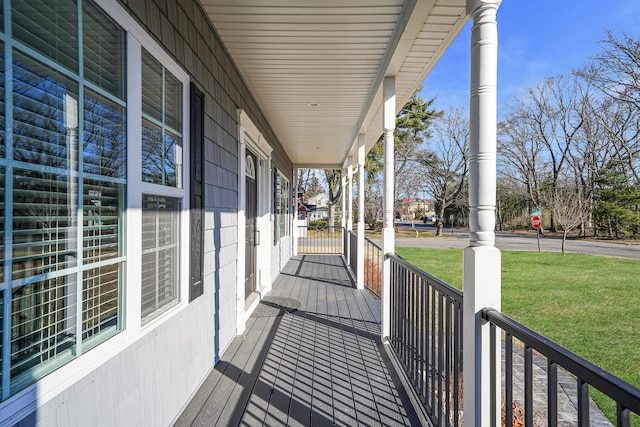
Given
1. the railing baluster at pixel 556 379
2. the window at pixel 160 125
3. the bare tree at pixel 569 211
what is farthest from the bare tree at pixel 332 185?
the railing baluster at pixel 556 379

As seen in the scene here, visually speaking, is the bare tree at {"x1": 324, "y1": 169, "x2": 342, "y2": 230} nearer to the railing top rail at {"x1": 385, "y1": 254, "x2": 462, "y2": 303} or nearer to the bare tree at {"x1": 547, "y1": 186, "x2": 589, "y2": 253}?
the bare tree at {"x1": 547, "y1": 186, "x2": 589, "y2": 253}

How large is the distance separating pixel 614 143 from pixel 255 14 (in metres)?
20.0

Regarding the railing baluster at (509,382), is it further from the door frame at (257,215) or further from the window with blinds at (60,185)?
the door frame at (257,215)

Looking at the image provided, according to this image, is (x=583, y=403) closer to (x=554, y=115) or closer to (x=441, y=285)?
(x=441, y=285)

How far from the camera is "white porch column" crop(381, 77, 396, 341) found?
3.20 metres

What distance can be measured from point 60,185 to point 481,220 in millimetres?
1603

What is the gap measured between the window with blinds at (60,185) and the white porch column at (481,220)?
5.04ft

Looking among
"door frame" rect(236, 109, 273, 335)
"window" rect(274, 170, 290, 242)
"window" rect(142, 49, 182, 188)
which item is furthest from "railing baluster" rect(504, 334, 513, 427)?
"window" rect(274, 170, 290, 242)

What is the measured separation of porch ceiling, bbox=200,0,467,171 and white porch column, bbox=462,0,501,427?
73cm

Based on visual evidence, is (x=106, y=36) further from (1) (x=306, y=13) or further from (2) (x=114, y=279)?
(1) (x=306, y=13)

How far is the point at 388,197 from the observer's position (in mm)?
3326

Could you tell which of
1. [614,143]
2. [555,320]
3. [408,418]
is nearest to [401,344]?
[408,418]

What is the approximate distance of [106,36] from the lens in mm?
1394

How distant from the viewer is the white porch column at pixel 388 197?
3.20m
